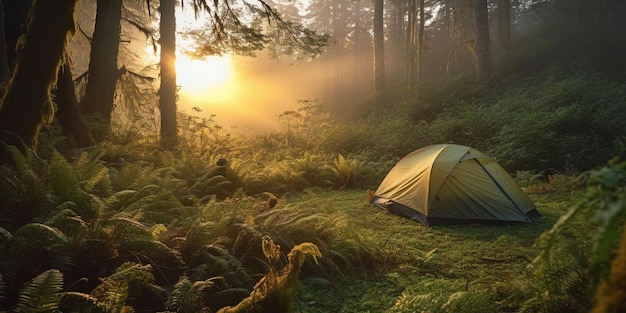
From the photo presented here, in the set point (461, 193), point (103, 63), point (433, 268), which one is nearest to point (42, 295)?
point (433, 268)

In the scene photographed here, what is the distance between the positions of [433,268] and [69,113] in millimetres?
8079

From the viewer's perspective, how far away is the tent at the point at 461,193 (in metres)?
6.80

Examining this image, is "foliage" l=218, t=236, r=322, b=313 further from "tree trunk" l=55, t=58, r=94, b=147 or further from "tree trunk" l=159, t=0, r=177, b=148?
"tree trunk" l=159, t=0, r=177, b=148

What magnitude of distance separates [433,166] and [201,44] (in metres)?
9.49

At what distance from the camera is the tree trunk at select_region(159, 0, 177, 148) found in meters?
11.9

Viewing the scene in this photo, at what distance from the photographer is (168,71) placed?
476 inches

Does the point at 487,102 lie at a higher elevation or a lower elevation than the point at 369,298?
higher

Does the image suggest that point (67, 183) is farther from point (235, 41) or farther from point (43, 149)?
point (235, 41)

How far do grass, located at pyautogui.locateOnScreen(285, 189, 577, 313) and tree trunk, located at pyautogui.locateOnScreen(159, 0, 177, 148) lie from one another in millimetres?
7762

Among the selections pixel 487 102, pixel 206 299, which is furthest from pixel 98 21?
pixel 487 102

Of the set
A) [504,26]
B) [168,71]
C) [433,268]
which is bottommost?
[433,268]

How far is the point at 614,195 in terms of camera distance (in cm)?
108

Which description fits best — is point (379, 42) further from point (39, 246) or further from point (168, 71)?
point (39, 246)

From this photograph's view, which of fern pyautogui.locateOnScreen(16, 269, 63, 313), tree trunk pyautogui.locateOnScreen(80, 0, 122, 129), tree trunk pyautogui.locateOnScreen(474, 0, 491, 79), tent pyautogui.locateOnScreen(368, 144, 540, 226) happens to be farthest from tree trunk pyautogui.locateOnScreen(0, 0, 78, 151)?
tree trunk pyautogui.locateOnScreen(474, 0, 491, 79)
